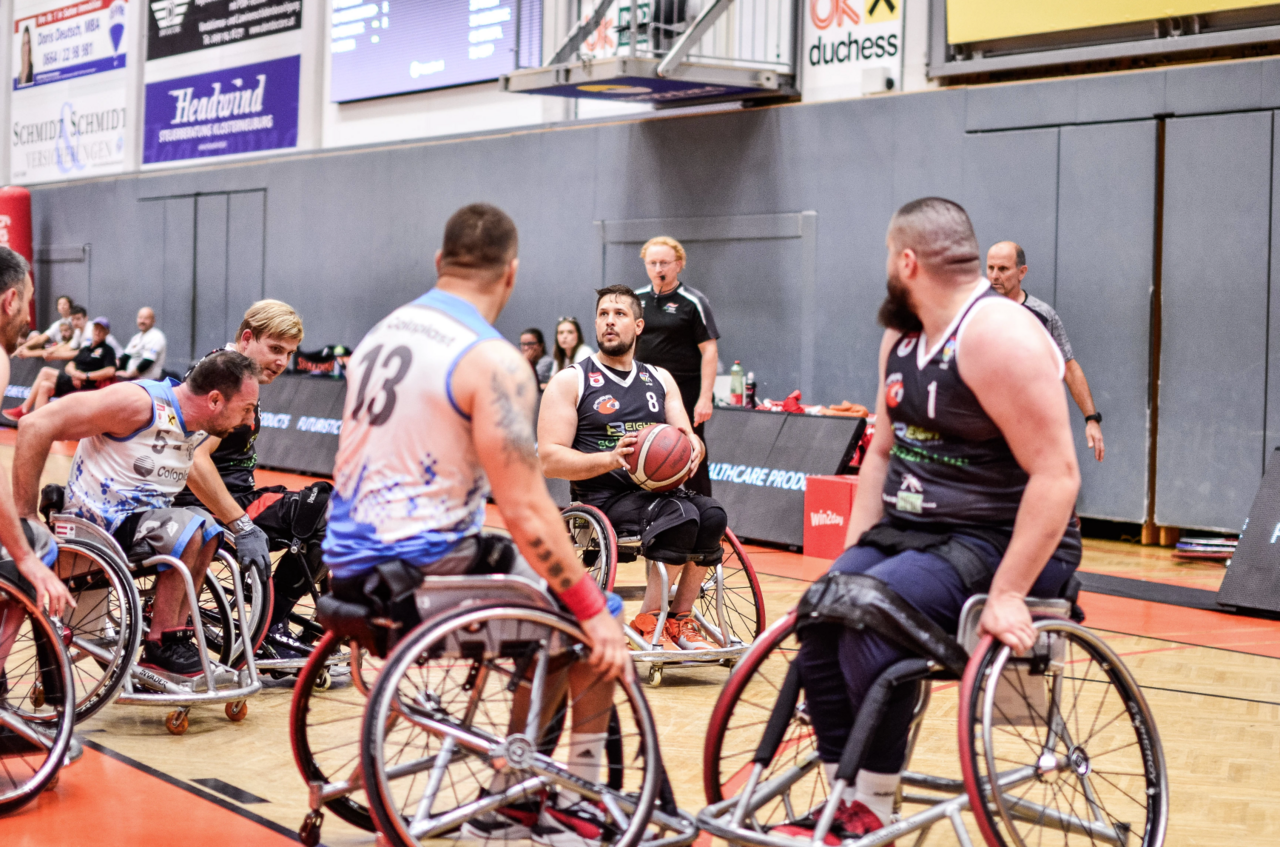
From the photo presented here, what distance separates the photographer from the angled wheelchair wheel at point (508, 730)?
245 centimetres

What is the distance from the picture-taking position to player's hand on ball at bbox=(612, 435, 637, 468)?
15.4 ft

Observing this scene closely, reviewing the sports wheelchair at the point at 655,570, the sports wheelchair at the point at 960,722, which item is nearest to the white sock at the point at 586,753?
the sports wheelchair at the point at 960,722

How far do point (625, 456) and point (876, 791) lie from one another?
2.25 metres

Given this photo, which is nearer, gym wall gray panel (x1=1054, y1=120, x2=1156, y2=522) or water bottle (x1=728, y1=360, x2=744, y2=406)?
gym wall gray panel (x1=1054, y1=120, x2=1156, y2=522)

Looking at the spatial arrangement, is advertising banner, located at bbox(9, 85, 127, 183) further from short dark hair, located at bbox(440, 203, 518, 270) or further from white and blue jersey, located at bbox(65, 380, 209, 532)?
short dark hair, located at bbox(440, 203, 518, 270)

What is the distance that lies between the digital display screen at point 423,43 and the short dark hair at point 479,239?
909 centimetres

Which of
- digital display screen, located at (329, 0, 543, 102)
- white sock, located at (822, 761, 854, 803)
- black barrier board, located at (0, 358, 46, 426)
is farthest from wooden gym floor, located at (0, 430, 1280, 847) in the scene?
black barrier board, located at (0, 358, 46, 426)

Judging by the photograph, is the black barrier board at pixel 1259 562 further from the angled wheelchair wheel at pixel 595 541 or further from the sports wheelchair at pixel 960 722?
the sports wheelchair at pixel 960 722

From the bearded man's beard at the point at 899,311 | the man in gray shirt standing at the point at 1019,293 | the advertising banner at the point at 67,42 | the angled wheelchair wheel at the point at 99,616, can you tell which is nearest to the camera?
the bearded man's beard at the point at 899,311

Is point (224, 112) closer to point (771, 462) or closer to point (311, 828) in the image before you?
point (771, 462)

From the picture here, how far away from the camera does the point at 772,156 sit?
10375mm

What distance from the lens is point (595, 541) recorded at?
4867 millimetres

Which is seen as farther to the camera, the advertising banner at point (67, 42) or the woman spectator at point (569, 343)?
the advertising banner at point (67, 42)

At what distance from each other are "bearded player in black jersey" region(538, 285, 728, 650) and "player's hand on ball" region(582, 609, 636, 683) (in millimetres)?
2033
